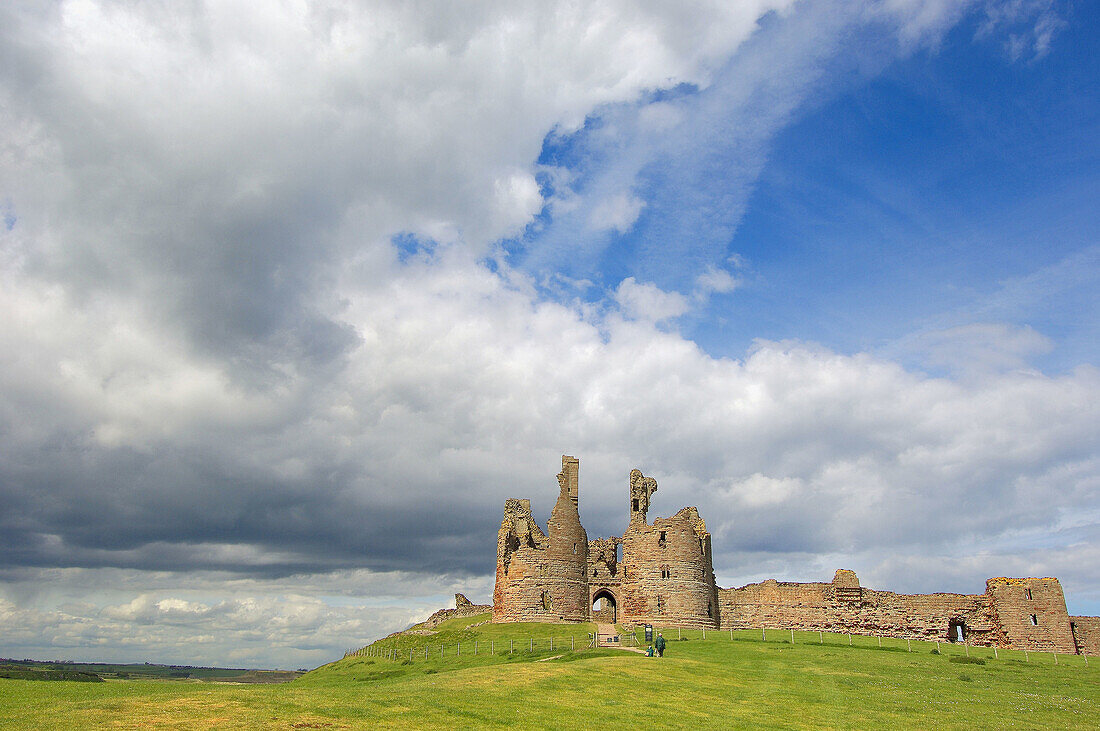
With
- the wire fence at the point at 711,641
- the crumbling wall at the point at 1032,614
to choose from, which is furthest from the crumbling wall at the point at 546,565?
the crumbling wall at the point at 1032,614

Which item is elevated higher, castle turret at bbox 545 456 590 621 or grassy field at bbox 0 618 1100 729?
castle turret at bbox 545 456 590 621

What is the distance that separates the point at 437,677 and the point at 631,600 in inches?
1193

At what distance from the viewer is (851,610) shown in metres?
59.3

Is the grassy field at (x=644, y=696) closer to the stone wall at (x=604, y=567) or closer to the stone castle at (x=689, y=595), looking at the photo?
the stone castle at (x=689, y=595)

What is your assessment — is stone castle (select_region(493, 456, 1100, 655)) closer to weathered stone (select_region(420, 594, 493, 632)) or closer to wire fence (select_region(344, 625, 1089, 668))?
wire fence (select_region(344, 625, 1089, 668))

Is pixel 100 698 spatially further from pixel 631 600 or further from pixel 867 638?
pixel 867 638

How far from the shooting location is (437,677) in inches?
1323

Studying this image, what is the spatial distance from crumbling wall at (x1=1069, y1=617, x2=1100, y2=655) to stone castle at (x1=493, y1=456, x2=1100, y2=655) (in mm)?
60

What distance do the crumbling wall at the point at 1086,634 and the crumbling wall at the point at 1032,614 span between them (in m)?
0.50

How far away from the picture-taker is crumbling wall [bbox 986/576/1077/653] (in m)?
51.4

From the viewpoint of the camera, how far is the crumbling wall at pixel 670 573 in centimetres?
5941

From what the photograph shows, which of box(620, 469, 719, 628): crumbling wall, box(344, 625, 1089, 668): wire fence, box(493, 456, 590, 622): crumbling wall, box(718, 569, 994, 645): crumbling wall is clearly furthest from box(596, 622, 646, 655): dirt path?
box(718, 569, 994, 645): crumbling wall

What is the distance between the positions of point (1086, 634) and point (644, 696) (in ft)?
142

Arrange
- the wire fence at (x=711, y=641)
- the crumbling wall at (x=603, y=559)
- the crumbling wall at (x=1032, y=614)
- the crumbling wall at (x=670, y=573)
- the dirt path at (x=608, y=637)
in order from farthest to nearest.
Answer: the crumbling wall at (x=603, y=559) < the crumbling wall at (x=670, y=573) < the crumbling wall at (x=1032, y=614) < the wire fence at (x=711, y=641) < the dirt path at (x=608, y=637)
